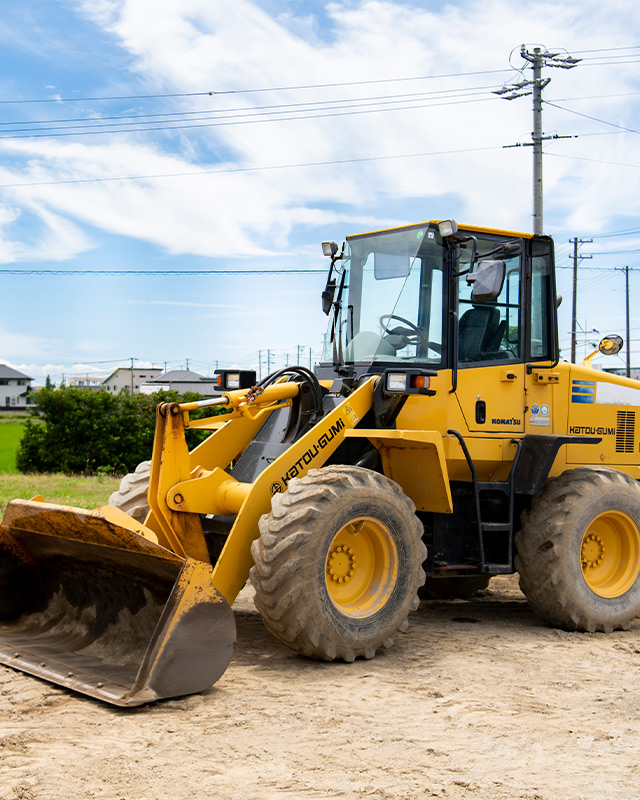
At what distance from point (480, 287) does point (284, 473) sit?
195 centimetres

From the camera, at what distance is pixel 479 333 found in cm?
725

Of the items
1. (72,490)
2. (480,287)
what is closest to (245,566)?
(480,287)

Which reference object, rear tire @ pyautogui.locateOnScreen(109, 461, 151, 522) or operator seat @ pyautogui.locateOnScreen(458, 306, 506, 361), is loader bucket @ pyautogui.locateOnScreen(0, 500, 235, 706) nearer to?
rear tire @ pyautogui.locateOnScreen(109, 461, 151, 522)

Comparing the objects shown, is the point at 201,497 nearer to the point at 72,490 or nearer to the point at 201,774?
the point at 201,774

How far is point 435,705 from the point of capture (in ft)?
16.8

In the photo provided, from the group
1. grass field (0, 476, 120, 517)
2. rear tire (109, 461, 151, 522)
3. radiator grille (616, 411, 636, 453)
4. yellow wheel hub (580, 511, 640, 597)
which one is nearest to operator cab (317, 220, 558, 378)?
radiator grille (616, 411, 636, 453)

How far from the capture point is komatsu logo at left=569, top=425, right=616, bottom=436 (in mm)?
7812

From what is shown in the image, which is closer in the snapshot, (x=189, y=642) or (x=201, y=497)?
(x=189, y=642)

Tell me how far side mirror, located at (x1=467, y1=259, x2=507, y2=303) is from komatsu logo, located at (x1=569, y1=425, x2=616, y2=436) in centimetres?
192

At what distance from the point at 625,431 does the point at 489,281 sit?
105 inches

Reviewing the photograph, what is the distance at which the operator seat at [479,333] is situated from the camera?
23.4 ft

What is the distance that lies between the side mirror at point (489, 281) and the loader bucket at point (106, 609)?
2.82 metres

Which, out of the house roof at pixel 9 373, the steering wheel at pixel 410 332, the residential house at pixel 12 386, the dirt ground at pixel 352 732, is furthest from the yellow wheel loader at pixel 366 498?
the house roof at pixel 9 373

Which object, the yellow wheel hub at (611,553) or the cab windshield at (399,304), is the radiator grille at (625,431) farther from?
the cab windshield at (399,304)
